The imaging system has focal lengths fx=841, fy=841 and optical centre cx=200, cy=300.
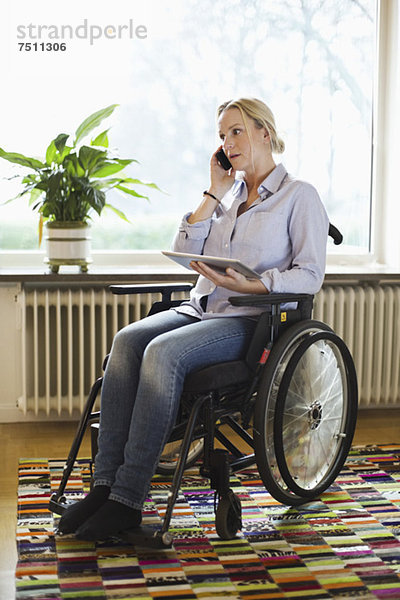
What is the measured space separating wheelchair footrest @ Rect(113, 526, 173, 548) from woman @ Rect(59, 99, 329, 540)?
2cm

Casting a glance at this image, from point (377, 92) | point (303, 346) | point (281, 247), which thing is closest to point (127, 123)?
point (377, 92)

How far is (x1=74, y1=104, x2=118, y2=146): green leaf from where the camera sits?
10.6 feet

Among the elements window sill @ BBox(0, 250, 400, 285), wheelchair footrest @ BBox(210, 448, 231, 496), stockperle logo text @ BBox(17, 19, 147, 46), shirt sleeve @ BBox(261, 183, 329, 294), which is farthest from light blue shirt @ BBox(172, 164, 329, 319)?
stockperle logo text @ BBox(17, 19, 147, 46)

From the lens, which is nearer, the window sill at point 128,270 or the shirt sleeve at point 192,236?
the shirt sleeve at point 192,236

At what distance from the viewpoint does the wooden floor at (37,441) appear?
236 centimetres

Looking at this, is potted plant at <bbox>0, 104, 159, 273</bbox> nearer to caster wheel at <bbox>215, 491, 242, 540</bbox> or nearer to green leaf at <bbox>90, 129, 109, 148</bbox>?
green leaf at <bbox>90, 129, 109, 148</bbox>

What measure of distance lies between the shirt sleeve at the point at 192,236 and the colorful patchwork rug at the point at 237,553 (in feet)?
2.40

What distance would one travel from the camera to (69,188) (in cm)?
317

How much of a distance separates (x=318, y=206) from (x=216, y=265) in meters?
0.35

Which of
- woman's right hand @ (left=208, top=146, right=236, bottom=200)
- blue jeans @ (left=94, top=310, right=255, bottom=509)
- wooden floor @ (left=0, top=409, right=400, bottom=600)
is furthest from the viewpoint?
woman's right hand @ (left=208, top=146, right=236, bottom=200)

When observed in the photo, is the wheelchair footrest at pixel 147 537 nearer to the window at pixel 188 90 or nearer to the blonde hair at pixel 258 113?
the blonde hair at pixel 258 113

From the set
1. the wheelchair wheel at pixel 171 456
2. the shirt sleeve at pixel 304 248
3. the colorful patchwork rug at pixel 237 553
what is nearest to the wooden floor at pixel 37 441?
the colorful patchwork rug at pixel 237 553

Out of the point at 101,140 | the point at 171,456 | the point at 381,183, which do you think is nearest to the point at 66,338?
the point at 101,140

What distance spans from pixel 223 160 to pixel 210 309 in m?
0.44
